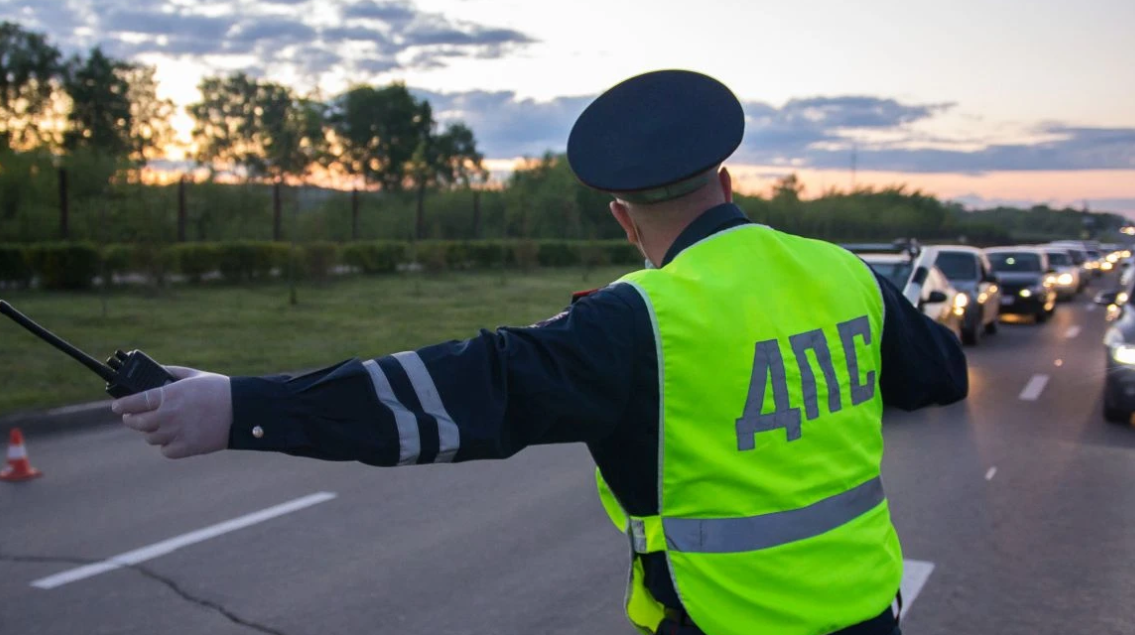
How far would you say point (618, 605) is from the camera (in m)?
5.03

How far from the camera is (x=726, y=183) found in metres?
1.99

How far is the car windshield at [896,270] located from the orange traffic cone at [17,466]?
9547 mm

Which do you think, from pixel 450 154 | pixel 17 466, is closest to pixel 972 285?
pixel 17 466

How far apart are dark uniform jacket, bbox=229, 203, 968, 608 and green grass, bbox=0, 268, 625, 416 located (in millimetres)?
8906

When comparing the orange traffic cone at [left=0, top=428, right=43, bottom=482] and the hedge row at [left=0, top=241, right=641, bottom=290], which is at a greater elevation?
the hedge row at [left=0, top=241, right=641, bottom=290]

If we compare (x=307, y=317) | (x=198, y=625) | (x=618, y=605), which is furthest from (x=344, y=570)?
(x=307, y=317)

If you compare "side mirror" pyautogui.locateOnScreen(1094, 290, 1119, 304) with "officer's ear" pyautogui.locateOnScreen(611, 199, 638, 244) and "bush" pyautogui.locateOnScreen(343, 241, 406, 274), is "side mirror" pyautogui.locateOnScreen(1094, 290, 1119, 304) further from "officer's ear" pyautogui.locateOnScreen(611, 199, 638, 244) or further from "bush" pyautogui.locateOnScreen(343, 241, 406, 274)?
"bush" pyautogui.locateOnScreen(343, 241, 406, 274)

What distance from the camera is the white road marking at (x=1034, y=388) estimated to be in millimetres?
12188

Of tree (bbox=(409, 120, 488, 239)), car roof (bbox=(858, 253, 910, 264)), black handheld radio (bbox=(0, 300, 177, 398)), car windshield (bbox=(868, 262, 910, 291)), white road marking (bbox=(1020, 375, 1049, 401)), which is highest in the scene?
tree (bbox=(409, 120, 488, 239))

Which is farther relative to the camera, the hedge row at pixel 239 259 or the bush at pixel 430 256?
the bush at pixel 430 256

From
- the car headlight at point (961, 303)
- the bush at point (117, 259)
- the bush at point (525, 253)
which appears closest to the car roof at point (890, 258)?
the car headlight at point (961, 303)

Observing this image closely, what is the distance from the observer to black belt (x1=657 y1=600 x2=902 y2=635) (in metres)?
1.84

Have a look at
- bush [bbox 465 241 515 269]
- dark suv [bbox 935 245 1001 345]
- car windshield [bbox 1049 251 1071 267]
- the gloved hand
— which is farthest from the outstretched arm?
car windshield [bbox 1049 251 1071 267]

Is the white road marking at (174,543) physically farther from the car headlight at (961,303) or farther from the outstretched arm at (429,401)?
the car headlight at (961,303)
